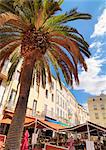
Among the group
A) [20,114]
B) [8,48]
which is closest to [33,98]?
[8,48]

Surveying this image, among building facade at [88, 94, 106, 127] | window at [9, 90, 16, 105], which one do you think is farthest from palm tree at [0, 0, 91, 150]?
building facade at [88, 94, 106, 127]

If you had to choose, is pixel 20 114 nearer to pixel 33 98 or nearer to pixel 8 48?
pixel 8 48

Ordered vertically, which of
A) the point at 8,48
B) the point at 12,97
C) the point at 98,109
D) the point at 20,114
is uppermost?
the point at 98,109

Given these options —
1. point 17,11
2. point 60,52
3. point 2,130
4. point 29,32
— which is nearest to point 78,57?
point 60,52

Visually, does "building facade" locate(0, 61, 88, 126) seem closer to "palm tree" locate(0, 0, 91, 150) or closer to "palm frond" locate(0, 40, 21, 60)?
"palm frond" locate(0, 40, 21, 60)

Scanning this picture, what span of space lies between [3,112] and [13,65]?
10.7m

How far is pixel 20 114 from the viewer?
9922mm

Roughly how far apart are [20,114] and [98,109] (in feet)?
222

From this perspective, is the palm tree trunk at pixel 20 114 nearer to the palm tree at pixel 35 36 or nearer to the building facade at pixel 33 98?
the palm tree at pixel 35 36

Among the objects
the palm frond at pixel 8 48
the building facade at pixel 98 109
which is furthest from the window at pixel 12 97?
the building facade at pixel 98 109

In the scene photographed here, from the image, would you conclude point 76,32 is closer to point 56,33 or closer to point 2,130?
point 56,33

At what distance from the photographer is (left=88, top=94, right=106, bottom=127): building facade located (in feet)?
235

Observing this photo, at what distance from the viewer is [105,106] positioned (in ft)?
240

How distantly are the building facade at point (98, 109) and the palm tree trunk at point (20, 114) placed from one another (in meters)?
65.2
